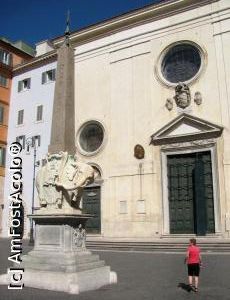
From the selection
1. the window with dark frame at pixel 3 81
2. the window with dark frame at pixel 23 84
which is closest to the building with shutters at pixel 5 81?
the window with dark frame at pixel 3 81

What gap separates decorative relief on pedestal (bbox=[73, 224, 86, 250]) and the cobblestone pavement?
1.08m

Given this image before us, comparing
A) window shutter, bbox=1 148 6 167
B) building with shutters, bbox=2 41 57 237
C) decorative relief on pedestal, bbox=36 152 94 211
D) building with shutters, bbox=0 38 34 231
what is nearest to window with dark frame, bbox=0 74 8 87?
building with shutters, bbox=0 38 34 231

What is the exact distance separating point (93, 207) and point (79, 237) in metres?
16.0

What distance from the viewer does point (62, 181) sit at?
9195 mm

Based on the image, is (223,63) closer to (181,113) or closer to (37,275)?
(181,113)

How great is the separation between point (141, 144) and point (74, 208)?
1493cm

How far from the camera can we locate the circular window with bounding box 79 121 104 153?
26.0 m

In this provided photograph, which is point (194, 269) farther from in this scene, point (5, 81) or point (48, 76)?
point (5, 81)

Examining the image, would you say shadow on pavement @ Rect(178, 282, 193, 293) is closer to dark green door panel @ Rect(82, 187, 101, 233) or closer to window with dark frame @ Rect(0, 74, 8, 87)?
dark green door panel @ Rect(82, 187, 101, 233)

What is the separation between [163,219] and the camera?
73.2ft

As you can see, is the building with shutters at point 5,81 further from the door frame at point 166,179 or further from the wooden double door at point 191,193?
the wooden double door at point 191,193

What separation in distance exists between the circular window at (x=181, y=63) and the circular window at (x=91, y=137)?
5.42 meters

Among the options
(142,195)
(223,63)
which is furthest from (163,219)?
(223,63)

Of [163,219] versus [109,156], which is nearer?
[163,219]
